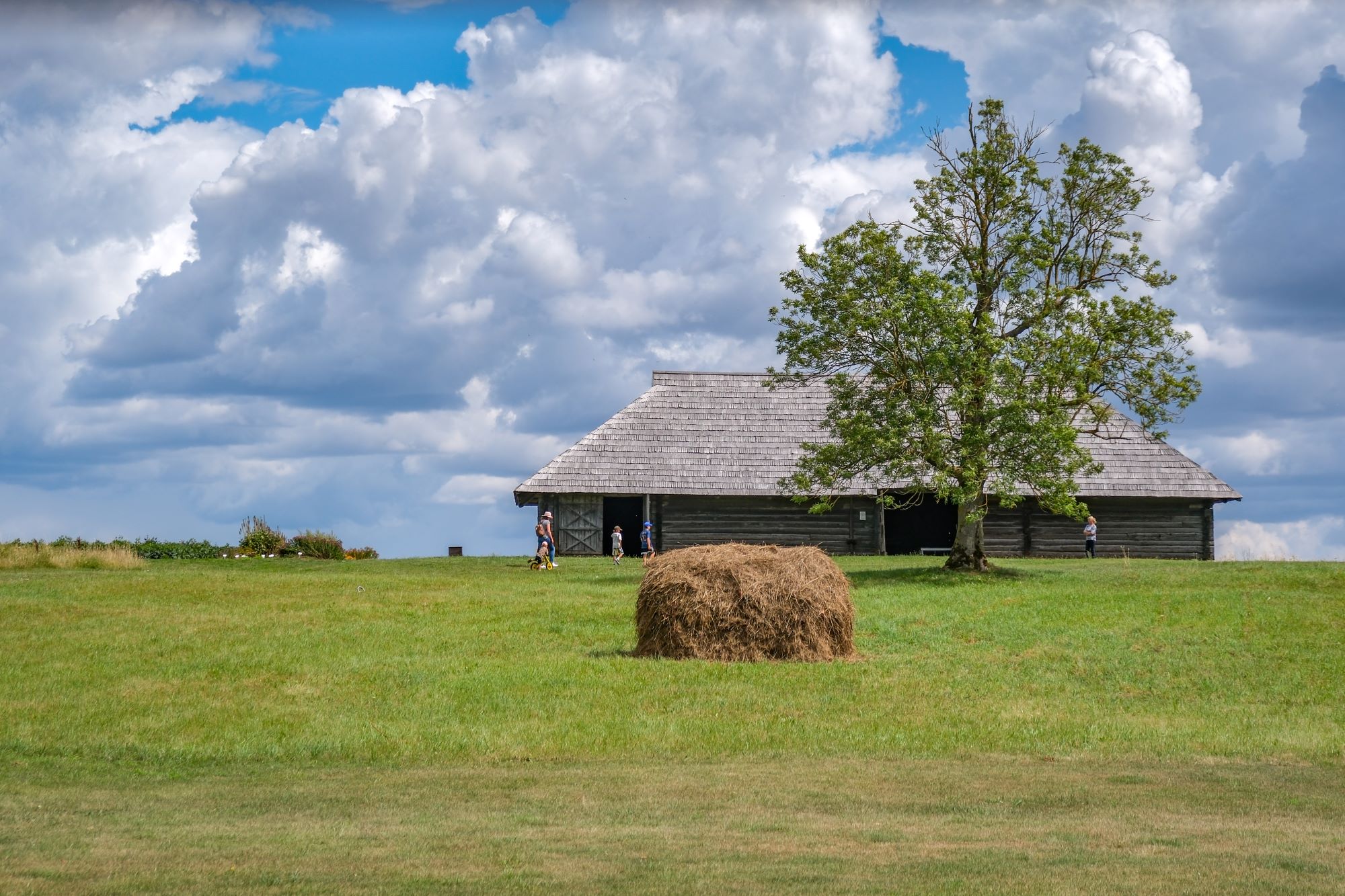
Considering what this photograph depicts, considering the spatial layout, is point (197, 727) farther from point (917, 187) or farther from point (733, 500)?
point (733, 500)

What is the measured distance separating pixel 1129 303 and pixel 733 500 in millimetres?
16848

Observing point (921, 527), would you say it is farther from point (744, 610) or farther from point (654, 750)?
point (654, 750)

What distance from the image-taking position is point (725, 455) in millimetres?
48562

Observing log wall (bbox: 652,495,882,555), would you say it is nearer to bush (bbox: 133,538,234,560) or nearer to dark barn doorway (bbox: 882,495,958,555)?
dark barn doorway (bbox: 882,495,958,555)

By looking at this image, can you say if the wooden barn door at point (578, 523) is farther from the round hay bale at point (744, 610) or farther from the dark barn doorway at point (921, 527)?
the round hay bale at point (744, 610)

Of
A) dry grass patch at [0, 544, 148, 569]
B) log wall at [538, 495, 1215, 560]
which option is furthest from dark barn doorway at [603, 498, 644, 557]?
dry grass patch at [0, 544, 148, 569]

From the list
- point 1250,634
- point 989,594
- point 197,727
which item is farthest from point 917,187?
point 197,727

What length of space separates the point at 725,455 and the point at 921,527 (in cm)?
985

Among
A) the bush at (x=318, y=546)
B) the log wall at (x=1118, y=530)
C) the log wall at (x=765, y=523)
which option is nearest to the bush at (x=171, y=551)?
the bush at (x=318, y=546)

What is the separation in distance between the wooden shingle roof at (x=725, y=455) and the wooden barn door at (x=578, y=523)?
1059 millimetres

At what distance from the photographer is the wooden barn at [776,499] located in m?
47.5

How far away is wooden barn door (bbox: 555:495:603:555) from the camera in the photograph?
159 feet

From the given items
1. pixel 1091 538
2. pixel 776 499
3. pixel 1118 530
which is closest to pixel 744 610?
pixel 776 499

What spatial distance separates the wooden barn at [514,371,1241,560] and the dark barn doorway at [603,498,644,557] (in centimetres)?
157
